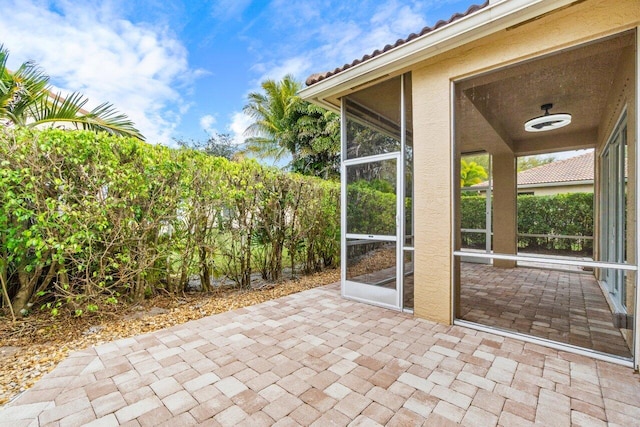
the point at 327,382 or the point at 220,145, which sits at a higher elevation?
the point at 220,145

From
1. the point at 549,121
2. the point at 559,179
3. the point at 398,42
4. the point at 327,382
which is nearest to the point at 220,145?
the point at 559,179

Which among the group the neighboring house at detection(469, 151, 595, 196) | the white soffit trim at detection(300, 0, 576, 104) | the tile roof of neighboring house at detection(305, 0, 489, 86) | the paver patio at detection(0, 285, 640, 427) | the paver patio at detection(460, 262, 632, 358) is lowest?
the paver patio at detection(460, 262, 632, 358)

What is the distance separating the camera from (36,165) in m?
3.27

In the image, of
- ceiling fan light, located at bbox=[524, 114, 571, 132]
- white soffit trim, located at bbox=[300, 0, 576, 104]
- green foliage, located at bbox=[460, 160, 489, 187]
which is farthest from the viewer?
green foliage, located at bbox=[460, 160, 489, 187]

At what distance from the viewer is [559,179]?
11.8 meters

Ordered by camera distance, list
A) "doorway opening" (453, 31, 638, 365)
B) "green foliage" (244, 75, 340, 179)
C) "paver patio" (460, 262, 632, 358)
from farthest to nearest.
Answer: "green foliage" (244, 75, 340, 179), "paver patio" (460, 262, 632, 358), "doorway opening" (453, 31, 638, 365)

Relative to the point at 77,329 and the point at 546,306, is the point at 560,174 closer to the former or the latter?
the point at 546,306

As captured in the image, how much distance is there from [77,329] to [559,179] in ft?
50.0

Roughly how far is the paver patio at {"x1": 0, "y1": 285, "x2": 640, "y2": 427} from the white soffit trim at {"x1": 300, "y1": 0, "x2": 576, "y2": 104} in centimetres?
337

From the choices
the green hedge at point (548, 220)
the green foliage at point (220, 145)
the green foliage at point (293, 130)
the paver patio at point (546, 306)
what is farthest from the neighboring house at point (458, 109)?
the green foliage at point (220, 145)

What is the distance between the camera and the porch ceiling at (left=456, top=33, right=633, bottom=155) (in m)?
3.47

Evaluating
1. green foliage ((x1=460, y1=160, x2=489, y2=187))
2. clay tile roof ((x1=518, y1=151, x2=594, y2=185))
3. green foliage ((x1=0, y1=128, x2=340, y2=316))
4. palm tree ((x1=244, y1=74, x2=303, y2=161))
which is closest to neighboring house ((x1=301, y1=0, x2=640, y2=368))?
green foliage ((x1=0, y1=128, x2=340, y2=316))

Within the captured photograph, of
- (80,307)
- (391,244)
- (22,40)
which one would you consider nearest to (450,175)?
(391,244)

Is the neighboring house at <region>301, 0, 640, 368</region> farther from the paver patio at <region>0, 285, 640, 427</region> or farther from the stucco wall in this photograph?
the paver patio at <region>0, 285, 640, 427</region>
